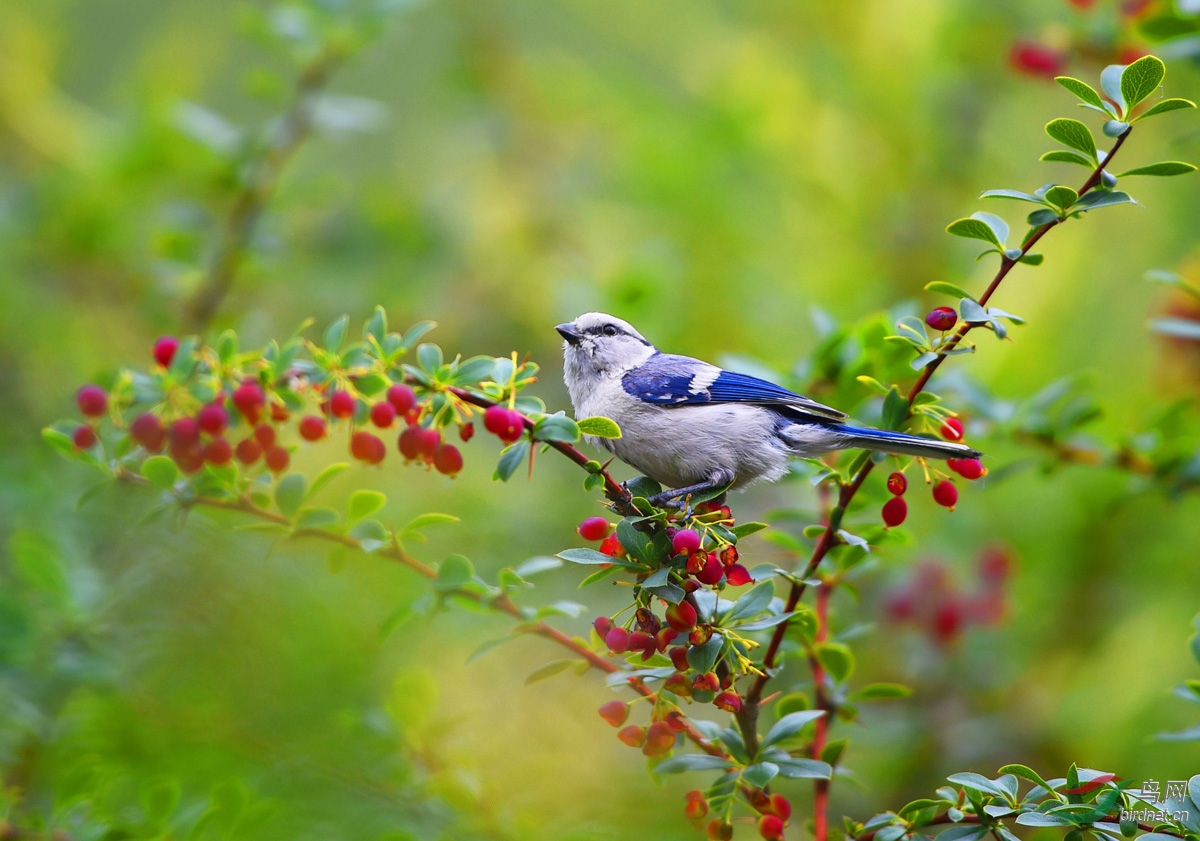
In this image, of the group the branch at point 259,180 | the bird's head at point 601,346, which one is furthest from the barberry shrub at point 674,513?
the branch at point 259,180

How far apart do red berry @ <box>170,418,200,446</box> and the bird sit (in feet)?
1.71

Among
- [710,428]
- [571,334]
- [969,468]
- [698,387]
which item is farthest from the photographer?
[571,334]

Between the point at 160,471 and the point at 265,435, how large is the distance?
0.13m

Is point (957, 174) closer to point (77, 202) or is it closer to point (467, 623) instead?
point (467, 623)

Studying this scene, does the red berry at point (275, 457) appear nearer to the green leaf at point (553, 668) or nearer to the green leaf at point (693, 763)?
the green leaf at point (553, 668)

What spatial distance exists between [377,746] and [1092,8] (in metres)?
1.85

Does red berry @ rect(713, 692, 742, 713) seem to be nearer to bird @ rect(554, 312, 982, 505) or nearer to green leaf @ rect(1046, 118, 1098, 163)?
bird @ rect(554, 312, 982, 505)

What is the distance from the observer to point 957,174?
2555mm

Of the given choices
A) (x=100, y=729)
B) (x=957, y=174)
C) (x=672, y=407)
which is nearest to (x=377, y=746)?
(x=100, y=729)

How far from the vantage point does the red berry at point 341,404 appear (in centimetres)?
115

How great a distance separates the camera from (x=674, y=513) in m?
1.14

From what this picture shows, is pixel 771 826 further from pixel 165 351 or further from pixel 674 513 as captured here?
pixel 165 351

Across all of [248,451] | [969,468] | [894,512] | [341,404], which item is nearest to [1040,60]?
[969,468]

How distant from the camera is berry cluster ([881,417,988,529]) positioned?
1119 millimetres
